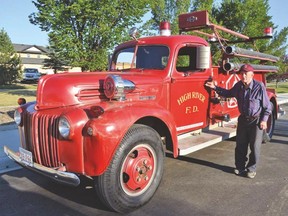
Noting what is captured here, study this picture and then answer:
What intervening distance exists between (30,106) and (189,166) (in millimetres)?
2683

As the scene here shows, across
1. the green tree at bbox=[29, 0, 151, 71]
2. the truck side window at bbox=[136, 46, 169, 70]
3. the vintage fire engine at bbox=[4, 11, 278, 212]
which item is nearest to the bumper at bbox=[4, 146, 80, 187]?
the vintage fire engine at bbox=[4, 11, 278, 212]

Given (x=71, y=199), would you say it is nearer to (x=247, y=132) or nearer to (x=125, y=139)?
(x=125, y=139)

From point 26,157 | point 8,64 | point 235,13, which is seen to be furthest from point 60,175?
point 8,64

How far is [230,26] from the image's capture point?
662 inches

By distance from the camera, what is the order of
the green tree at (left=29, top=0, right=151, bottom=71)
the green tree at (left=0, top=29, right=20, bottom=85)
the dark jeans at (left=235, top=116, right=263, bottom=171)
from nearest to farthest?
the dark jeans at (left=235, top=116, right=263, bottom=171) < the green tree at (left=29, top=0, right=151, bottom=71) < the green tree at (left=0, top=29, right=20, bottom=85)

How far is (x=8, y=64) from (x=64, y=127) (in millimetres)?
29194

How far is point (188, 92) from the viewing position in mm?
4875

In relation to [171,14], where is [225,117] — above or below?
below

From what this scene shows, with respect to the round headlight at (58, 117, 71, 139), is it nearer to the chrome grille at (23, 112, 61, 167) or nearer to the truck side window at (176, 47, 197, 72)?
the chrome grille at (23, 112, 61, 167)

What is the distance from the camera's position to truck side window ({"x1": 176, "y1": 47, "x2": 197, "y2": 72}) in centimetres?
499

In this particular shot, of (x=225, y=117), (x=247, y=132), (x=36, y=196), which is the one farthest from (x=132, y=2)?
(x=36, y=196)

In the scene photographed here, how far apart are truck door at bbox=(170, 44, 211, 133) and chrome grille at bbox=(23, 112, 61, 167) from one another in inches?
74.0

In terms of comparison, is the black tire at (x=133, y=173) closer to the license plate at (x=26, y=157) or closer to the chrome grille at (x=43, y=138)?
the chrome grille at (x=43, y=138)

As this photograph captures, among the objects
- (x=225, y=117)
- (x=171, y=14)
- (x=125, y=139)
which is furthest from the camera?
(x=171, y=14)
